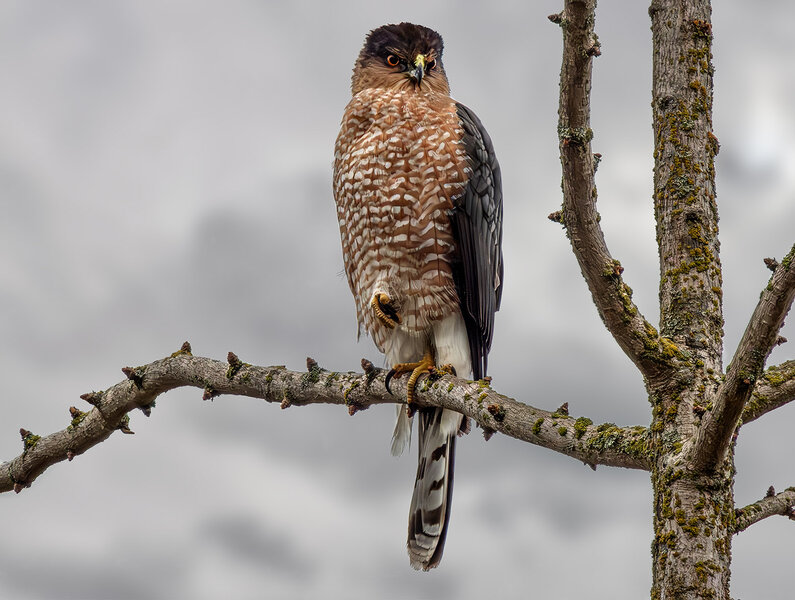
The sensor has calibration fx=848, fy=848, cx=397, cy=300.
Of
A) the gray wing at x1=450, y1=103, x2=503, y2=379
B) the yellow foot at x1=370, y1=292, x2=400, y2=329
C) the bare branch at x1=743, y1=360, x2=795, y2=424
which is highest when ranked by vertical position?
the gray wing at x1=450, y1=103, x2=503, y2=379

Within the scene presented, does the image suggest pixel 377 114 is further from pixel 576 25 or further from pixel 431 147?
pixel 576 25

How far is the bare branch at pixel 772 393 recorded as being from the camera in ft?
11.1

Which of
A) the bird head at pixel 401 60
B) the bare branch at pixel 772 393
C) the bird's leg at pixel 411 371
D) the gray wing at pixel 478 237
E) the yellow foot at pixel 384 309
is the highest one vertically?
the bird head at pixel 401 60

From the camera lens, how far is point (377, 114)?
498cm

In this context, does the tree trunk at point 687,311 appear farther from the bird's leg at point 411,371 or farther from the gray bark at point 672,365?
the bird's leg at point 411,371

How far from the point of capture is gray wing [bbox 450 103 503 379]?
464 centimetres

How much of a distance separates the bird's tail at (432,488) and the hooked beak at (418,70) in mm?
1998

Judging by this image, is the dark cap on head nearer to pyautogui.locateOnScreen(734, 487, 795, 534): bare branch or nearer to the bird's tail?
the bird's tail

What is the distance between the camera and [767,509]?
3.57 meters

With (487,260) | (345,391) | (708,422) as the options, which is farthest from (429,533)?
(708,422)

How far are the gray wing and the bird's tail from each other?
369 millimetres

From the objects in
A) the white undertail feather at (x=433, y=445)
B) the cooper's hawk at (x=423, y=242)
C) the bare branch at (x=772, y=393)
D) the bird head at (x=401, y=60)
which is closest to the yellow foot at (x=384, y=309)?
the cooper's hawk at (x=423, y=242)

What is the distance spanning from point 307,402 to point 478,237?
4.30 feet

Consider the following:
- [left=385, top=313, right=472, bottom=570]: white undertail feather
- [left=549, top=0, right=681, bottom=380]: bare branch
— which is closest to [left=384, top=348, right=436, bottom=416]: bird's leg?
[left=385, top=313, right=472, bottom=570]: white undertail feather
